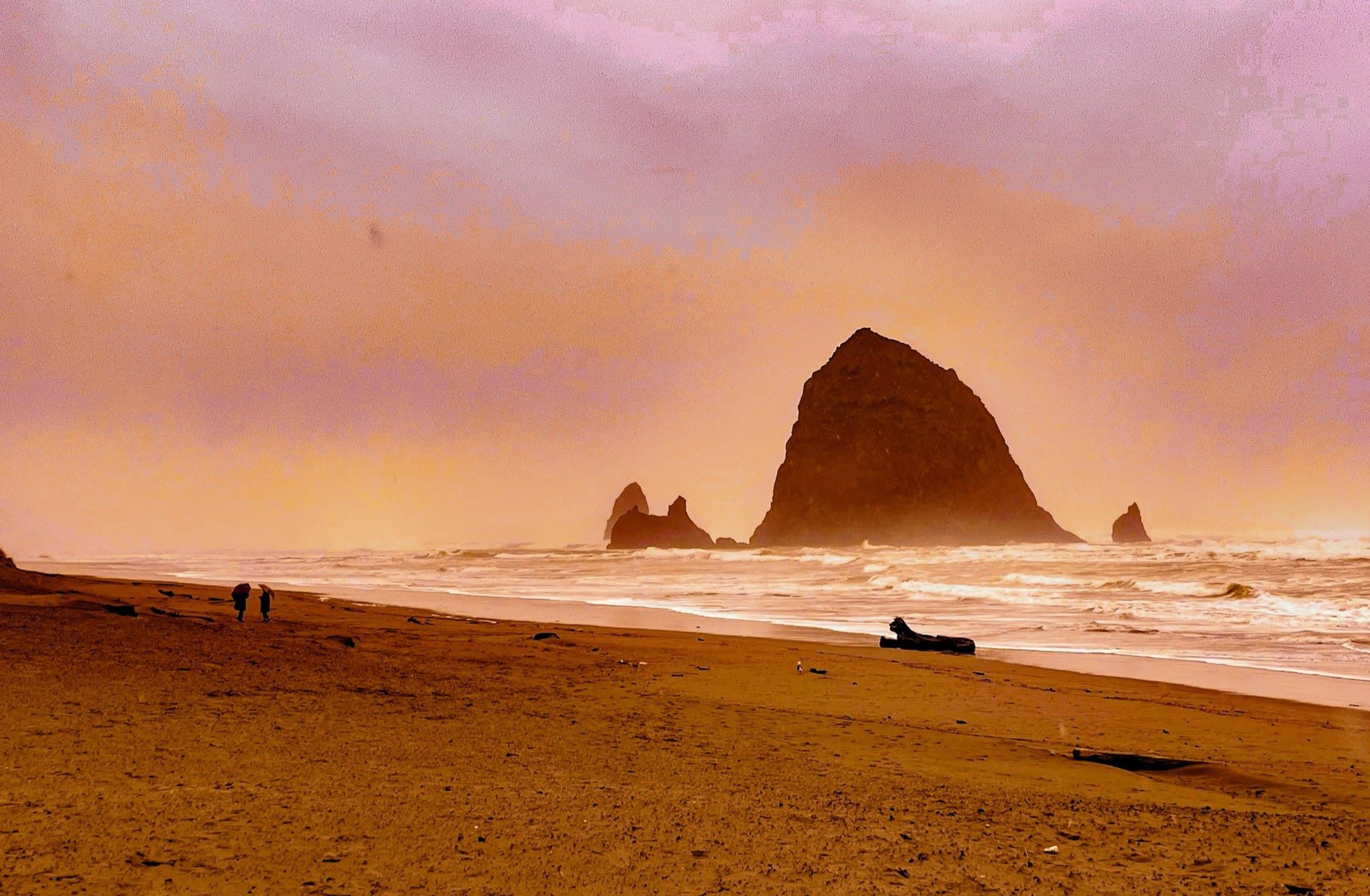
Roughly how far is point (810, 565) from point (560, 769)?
158ft

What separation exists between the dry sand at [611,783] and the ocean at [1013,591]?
301 inches

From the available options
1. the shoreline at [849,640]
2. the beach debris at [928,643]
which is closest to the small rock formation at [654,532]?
the shoreline at [849,640]

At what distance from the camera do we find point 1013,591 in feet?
92.8

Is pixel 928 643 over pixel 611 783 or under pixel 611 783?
under

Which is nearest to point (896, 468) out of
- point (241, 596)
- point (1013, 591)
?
point (1013, 591)

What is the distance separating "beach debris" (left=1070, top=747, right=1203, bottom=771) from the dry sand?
12 centimetres

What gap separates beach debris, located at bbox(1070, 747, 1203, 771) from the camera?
5.94m

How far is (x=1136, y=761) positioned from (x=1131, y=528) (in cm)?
15120

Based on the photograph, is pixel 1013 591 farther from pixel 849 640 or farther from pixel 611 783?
pixel 611 783

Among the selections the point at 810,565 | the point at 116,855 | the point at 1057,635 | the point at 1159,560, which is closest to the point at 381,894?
the point at 116,855

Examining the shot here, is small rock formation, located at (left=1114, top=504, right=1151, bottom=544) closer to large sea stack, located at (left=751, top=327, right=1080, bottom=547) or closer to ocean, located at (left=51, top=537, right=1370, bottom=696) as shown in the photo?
large sea stack, located at (left=751, top=327, right=1080, bottom=547)

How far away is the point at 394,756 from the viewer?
4.85 m

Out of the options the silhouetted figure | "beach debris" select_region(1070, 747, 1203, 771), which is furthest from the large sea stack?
"beach debris" select_region(1070, 747, 1203, 771)

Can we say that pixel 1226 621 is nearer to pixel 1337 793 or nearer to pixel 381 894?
pixel 1337 793
